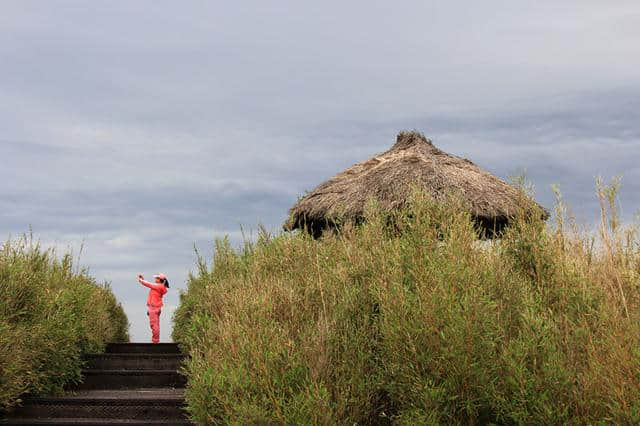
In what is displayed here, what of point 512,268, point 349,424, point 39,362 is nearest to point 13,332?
point 39,362

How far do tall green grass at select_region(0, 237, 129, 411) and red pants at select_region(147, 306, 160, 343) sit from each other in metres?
3.26

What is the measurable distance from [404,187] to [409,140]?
3.23 metres

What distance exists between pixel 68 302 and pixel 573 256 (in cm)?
665

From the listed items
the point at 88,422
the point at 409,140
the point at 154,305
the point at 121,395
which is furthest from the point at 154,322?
the point at 409,140

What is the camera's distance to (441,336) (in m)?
5.61

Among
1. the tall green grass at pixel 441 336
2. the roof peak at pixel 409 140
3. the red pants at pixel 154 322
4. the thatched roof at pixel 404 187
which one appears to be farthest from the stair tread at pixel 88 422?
the roof peak at pixel 409 140

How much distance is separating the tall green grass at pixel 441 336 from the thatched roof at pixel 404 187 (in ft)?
20.8

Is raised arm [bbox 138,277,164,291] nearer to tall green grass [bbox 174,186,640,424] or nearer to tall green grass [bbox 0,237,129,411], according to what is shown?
tall green grass [bbox 0,237,129,411]

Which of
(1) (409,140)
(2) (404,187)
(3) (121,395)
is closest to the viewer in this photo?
(3) (121,395)

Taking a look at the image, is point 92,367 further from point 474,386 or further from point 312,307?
point 474,386

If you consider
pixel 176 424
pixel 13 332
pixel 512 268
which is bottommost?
pixel 176 424

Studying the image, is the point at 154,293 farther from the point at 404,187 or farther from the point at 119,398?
the point at 119,398

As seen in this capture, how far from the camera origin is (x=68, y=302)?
927 cm

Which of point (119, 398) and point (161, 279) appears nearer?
point (119, 398)
